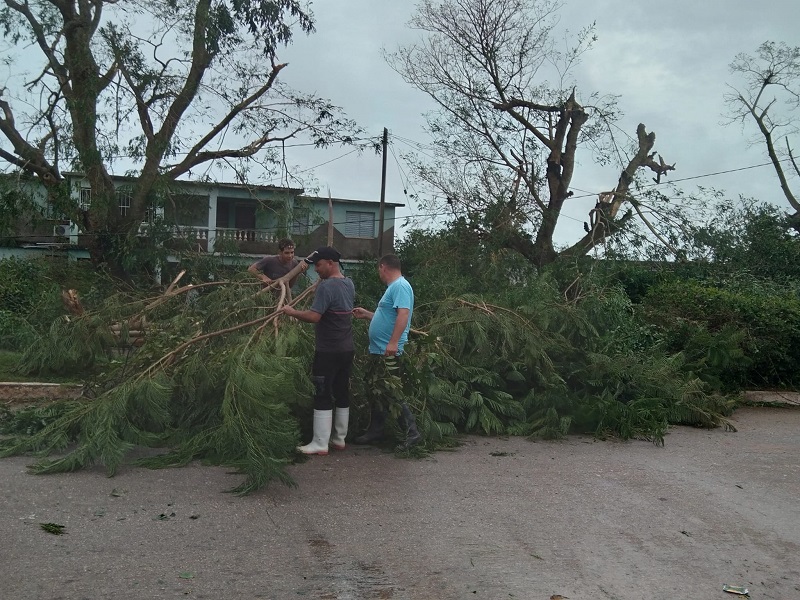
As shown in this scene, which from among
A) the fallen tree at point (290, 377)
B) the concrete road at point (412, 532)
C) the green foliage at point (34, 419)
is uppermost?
the fallen tree at point (290, 377)

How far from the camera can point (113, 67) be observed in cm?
1436

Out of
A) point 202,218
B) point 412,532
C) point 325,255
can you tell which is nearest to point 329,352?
point 325,255

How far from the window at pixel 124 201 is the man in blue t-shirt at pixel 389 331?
29.6ft

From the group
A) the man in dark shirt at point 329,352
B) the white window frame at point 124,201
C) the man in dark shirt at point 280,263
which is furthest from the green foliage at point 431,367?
the white window frame at point 124,201

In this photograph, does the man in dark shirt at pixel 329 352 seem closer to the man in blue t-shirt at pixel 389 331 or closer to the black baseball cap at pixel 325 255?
the black baseball cap at pixel 325 255

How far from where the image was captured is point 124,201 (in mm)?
14711

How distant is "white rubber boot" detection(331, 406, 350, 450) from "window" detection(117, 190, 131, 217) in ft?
30.6

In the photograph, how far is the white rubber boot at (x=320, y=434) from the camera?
6.61 meters

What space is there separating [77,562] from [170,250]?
35.9 feet

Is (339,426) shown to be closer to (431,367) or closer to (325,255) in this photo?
(431,367)

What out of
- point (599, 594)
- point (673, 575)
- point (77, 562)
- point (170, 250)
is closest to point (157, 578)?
point (77, 562)

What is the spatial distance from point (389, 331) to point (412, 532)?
2418 mm

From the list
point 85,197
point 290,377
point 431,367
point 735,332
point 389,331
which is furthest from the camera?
point 85,197

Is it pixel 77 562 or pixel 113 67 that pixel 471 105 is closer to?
pixel 113 67
